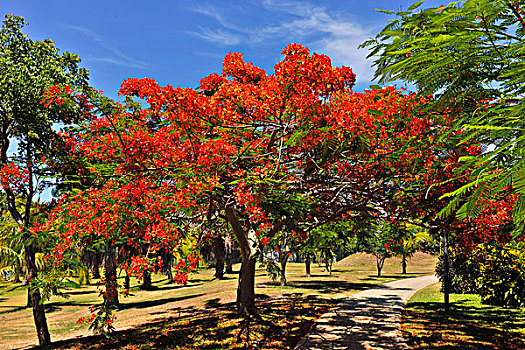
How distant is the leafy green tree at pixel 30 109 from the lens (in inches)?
420

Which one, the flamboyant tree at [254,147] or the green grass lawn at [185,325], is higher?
the flamboyant tree at [254,147]

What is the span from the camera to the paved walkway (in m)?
9.45

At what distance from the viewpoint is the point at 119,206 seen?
747 centimetres

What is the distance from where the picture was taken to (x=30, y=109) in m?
11.2

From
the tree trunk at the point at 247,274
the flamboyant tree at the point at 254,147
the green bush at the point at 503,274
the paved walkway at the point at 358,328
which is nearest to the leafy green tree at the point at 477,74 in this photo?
the flamboyant tree at the point at 254,147

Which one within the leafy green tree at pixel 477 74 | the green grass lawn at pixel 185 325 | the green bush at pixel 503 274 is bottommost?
the green grass lawn at pixel 185 325

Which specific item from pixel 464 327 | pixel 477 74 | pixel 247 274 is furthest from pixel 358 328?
pixel 477 74

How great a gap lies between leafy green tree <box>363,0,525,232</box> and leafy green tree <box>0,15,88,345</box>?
35.1 feet

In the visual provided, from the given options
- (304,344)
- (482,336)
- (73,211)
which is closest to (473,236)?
(482,336)

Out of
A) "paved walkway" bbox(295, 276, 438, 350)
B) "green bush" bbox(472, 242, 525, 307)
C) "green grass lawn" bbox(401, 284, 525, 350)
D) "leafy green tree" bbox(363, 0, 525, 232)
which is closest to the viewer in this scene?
"leafy green tree" bbox(363, 0, 525, 232)

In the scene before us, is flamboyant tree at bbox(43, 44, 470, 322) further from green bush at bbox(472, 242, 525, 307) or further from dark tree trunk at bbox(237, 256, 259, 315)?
green bush at bbox(472, 242, 525, 307)

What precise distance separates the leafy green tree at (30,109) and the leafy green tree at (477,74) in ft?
35.1

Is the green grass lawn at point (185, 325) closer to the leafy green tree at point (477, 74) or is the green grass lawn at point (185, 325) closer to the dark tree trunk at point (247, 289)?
the dark tree trunk at point (247, 289)

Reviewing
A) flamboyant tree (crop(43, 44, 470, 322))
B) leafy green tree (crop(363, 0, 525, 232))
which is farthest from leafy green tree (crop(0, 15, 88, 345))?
leafy green tree (crop(363, 0, 525, 232))
